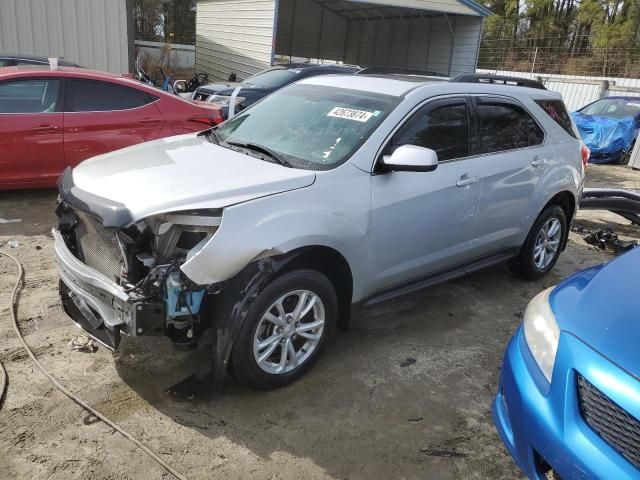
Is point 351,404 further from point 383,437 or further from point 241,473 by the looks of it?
point 241,473

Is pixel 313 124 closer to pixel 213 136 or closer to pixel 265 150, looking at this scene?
pixel 265 150

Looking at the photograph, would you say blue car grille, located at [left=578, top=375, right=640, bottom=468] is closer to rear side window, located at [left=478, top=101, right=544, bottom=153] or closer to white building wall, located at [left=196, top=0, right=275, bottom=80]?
rear side window, located at [left=478, top=101, right=544, bottom=153]

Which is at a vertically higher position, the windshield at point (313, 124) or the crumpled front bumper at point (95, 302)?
the windshield at point (313, 124)

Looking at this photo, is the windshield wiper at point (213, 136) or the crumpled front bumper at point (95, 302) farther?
the windshield wiper at point (213, 136)

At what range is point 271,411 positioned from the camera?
299 cm

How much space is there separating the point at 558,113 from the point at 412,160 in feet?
8.28

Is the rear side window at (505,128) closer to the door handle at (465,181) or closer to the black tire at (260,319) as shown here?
the door handle at (465,181)

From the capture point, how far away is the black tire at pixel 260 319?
2836mm

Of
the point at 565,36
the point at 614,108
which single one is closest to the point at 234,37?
the point at 614,108

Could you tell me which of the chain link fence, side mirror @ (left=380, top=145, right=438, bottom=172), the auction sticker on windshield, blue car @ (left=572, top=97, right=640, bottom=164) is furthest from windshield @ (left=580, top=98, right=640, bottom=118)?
side mirror @ (left=380, top=145, right=438, bottom=172)

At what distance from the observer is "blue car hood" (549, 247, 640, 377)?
81.2 inches

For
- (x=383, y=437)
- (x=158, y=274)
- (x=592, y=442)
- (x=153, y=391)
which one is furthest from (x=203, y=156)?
(x=592, y=442)

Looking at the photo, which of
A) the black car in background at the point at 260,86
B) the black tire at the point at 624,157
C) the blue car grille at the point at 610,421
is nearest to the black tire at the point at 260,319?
the blue car grille at the point at 610,421

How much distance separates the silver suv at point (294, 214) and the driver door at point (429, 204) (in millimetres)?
12
